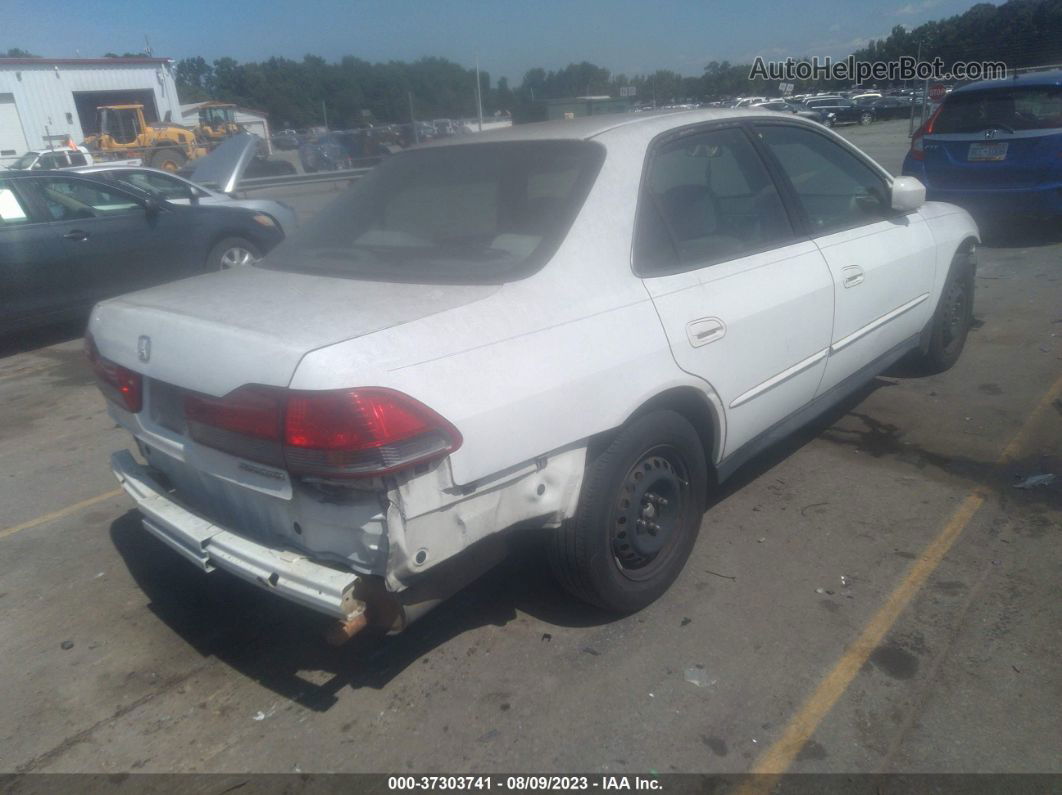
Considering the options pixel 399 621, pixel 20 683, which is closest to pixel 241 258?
pixel 20 683

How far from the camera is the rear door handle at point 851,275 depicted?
383cm

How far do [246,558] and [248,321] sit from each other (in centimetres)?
70

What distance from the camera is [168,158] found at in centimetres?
2761

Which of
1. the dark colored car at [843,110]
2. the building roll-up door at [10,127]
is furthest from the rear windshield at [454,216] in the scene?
the building roll-up door at [10,127]

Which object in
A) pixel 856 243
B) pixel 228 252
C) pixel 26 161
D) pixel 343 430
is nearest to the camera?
pixel 343 430

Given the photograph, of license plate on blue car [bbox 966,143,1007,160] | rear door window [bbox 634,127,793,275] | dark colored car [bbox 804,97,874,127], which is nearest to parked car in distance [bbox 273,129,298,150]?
license plate on blue car [bbox 966,143,1007,160]

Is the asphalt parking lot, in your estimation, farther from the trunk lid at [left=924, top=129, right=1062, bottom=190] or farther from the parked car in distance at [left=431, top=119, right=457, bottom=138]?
the parked car in distance at [left=431, top=119, right=457, bottom=138]

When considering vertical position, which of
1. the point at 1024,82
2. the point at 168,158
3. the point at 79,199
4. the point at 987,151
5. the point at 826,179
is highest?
the point at 1024,82

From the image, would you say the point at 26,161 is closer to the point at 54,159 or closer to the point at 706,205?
the point at 54,159

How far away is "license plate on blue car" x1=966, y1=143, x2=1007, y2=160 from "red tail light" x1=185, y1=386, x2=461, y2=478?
9.20m

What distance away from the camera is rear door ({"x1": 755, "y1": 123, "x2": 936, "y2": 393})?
3865 millimetres

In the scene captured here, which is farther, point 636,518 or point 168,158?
point 168,158

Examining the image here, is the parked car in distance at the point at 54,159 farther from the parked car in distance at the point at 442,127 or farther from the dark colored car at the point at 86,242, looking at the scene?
the dark colored car at the point at 86,242

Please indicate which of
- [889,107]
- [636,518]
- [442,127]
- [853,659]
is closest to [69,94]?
[442,127]
